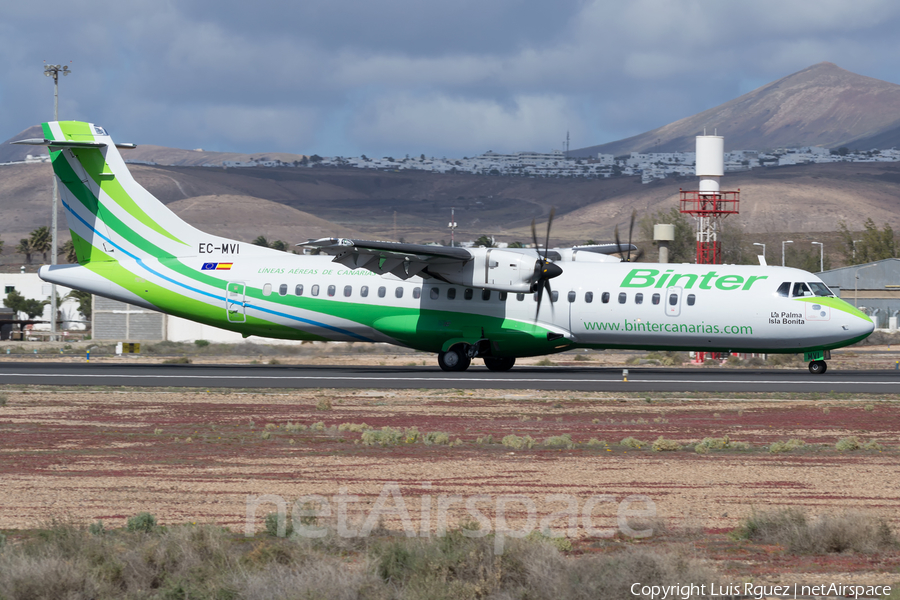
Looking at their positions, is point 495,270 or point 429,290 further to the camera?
point 429,290

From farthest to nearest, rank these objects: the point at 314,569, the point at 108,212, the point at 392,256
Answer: the point at 108,212 < the point at 392,256 < the point at 314,569

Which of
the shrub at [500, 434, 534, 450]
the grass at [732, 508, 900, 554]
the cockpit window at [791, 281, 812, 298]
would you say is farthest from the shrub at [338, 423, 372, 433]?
the cockpit window at [791, 281, 812, 298]

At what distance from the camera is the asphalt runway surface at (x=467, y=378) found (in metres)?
25.0

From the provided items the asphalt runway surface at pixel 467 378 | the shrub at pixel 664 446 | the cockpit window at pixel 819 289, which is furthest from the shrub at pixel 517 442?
the cockpit window at pixel 819 289

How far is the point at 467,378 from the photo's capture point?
89.3 ft

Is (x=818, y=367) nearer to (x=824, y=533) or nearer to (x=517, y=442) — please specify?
(x=517, y=442)

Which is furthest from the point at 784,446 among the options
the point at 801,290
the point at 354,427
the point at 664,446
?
the point at 801,290

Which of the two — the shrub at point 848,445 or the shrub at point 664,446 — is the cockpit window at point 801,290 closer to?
the shrub at point 848,445

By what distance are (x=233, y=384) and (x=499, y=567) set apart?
19.2 metres

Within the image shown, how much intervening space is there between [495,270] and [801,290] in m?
8.84

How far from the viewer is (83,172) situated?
3147cm

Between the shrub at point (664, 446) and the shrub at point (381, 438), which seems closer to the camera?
the shrub at point (664, 446)

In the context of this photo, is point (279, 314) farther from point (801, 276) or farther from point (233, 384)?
point (801, 276)

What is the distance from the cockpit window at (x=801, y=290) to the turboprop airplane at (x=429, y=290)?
1.5 inches
